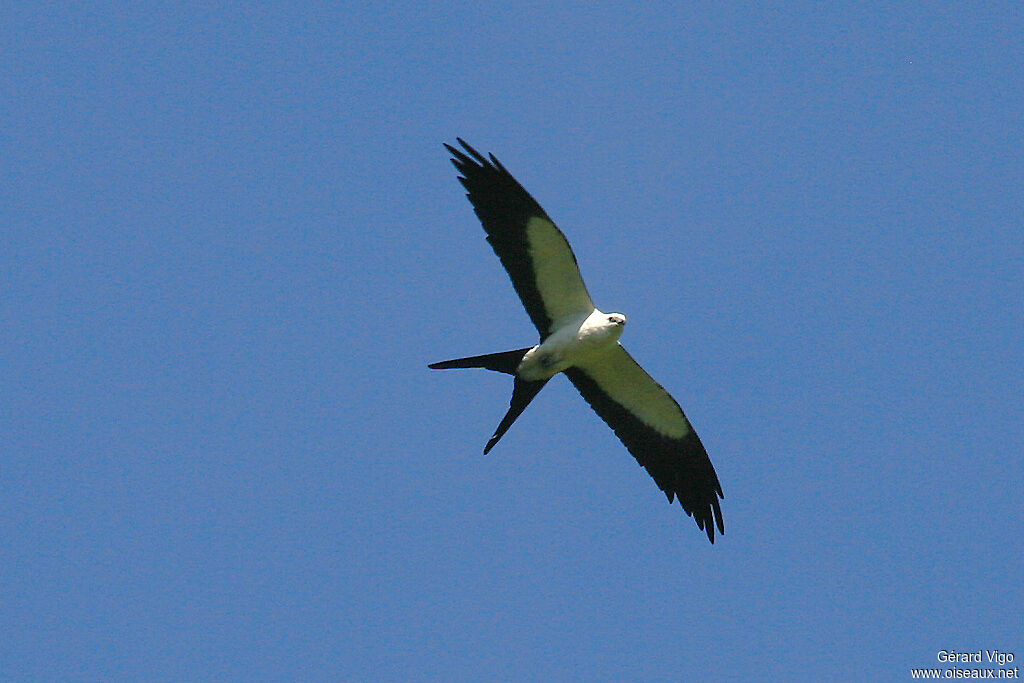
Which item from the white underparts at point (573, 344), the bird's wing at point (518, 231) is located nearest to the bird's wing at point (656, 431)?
the white underparts at point (573, 344)

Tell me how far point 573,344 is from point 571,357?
9.8 inches

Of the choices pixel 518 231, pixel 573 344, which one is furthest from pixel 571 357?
pixel 518 231

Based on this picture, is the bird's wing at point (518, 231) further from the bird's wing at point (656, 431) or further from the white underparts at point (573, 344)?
the bird's wing at point (656, 431)

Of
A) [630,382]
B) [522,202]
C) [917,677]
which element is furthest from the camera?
[630,382]

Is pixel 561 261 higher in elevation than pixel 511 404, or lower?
higher

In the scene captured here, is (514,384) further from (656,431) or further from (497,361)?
(656,431)

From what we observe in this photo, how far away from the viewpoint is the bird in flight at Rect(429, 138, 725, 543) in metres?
13.9

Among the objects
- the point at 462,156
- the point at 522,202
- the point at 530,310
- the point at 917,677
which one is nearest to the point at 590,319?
the point at 530,310

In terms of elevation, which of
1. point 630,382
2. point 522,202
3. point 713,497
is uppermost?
point 522,202

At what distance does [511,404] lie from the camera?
1455 centimetres

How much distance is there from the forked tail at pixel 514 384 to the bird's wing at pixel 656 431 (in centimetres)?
87

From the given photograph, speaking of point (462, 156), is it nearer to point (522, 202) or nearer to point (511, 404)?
point (522, 202)

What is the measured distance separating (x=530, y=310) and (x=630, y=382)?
174cm

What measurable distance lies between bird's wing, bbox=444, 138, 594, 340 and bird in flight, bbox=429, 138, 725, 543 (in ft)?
0.04
